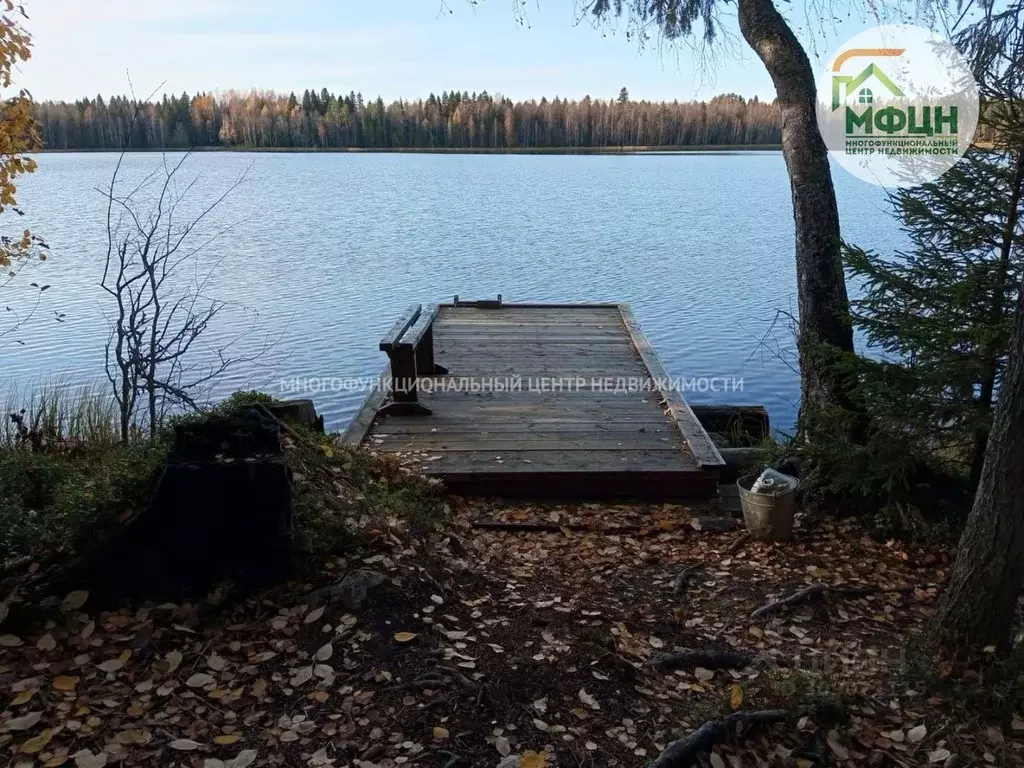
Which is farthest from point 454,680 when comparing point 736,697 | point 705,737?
point 736,697

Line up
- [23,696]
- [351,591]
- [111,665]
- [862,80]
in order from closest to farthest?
1. [23,696]
2. [111,665]
3. [351,591]
4. [862,80]

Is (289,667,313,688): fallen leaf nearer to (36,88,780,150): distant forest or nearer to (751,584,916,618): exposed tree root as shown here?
(751,584,916,618): exposed tree root

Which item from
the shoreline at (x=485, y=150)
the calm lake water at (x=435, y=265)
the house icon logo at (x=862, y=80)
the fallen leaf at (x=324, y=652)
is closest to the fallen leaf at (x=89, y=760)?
the fallen leaf at (x=324, y=652)

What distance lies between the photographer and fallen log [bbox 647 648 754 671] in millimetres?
3297

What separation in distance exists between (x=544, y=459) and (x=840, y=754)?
344 cm

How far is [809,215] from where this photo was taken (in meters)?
5.52

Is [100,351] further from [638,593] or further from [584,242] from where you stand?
[584,242]

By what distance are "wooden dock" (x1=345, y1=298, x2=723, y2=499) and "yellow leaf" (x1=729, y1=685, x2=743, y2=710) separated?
2800 millimetres

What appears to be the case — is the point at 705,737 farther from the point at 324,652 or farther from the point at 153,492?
the point at 153,492

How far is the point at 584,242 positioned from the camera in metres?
23.4

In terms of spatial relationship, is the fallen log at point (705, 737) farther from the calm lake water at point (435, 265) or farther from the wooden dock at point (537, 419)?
the calm lake water at point (435, 265)

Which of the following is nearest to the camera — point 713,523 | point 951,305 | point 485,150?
point 951,305

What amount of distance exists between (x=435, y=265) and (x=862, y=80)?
41.5 ft

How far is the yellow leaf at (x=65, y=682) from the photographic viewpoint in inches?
107
